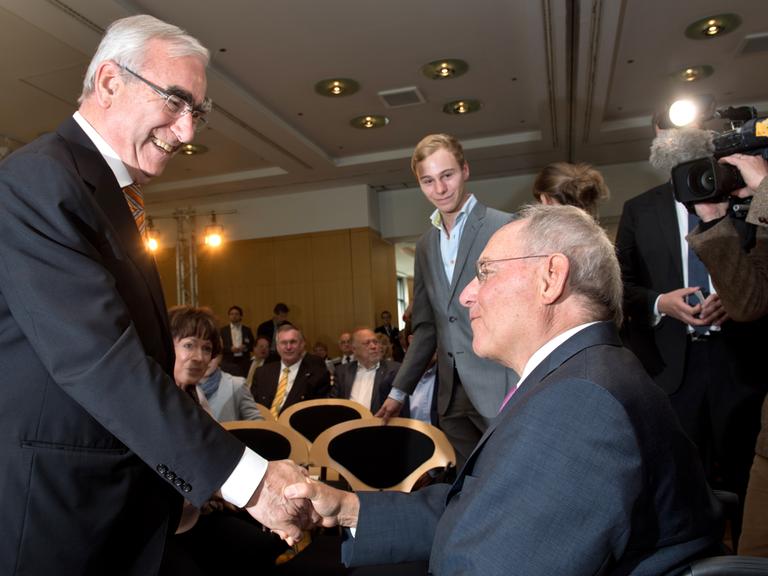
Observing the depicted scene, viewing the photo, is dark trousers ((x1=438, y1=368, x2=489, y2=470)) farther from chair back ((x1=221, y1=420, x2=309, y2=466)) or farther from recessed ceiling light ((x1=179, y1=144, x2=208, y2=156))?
recessed ceiling light ((x1=179, y1=144, x2=208, y2=156))

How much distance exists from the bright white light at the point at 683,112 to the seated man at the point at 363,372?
3.44 m

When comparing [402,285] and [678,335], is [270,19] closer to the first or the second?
[678,335]

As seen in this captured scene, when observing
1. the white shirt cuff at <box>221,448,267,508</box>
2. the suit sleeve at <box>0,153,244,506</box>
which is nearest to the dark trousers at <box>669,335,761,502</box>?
the white shirt cuff at <box>221,448,267,508</box>

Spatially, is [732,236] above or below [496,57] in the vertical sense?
below

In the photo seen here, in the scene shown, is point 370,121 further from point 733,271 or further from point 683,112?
point 733,271

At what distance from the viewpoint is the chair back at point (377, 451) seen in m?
2.87

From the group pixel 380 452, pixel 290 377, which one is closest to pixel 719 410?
pixel 380 452

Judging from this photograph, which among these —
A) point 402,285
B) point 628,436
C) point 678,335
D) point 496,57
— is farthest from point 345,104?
point 402,285

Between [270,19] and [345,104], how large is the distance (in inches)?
77.9

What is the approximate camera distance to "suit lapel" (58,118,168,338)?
1194 mm

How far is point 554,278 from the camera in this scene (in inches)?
45.9

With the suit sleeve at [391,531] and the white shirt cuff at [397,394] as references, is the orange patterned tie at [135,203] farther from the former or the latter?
the white shirt cuff at [397,394]

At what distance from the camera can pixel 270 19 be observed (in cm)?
507

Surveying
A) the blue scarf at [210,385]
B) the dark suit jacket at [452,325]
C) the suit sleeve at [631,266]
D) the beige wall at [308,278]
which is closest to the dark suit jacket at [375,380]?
the blue scarf at [210,385]
